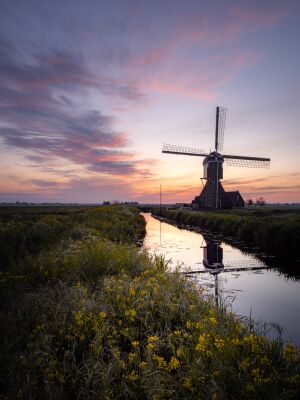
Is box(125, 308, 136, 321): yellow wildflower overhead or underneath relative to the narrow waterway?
overhead

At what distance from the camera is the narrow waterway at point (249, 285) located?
6688 mm

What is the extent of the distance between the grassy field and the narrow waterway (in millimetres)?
2023

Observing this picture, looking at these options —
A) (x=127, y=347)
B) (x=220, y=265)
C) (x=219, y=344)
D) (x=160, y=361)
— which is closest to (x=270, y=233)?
(x=220, y=265)

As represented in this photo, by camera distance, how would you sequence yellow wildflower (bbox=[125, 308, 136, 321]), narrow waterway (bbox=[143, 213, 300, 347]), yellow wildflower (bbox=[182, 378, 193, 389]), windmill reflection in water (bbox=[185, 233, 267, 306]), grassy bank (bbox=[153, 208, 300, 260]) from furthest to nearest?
grassy bank (bbox=[153, 208, 300, 260])
windmill reflection in water (bbox=[185, 233, 267, 306])
narrow waterway (bbox=[143, 213, 300, 347])
yellow wildflower (bbox=[125, 308, 136, 321])
yellow wildflower (bbox=[182, 378, 193, 389])

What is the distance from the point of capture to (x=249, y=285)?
9.24 metres

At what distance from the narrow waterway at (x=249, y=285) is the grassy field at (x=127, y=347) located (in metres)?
2.02

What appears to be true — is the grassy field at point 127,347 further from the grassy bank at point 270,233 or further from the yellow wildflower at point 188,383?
the grassy bank at point 270,233

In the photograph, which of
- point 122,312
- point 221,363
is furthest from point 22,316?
point 221,363

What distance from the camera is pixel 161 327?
4.56m

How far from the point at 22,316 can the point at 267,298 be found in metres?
6.80

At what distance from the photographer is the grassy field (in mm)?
2992

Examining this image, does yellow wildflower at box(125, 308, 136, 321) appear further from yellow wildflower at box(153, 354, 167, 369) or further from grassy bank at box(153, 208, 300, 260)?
grassy bank at box(153, 208, 300, 260)

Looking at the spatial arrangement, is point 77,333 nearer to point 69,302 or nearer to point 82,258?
point 69,302

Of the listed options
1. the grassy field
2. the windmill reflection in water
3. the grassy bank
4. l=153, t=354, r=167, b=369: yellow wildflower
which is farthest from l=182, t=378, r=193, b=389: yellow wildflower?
the grassy bank
